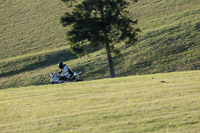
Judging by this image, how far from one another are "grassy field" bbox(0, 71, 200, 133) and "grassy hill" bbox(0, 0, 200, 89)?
21.3m

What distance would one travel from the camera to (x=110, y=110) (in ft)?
45.1

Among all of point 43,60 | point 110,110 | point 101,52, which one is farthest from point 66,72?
point 43,60

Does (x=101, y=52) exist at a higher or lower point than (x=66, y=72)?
lower

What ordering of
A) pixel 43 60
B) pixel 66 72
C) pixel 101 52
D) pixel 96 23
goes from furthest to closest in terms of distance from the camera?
pixel 43 60
pixel 101 52
pixel 96 23
pixel 66 72

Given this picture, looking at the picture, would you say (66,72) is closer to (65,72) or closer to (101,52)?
(65,72)

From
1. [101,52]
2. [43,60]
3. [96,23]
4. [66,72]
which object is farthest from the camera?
[43,60]

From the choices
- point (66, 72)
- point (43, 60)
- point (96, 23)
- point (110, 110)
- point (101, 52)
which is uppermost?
point (96, 23)

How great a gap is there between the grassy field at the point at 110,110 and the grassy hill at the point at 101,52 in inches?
840

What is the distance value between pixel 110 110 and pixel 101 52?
110 feet

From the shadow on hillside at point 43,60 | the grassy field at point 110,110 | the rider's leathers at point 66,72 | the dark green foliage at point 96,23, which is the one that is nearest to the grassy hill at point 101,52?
the shadow on hillside at point 43,60

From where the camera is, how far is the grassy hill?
4075 cm

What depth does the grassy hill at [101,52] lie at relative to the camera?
134 feet

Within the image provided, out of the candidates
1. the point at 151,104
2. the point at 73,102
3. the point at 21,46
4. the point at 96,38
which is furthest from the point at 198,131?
the point at 21,46

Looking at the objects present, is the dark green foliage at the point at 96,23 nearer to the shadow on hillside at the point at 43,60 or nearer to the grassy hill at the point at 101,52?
the grassy hill at the point at 101,52
